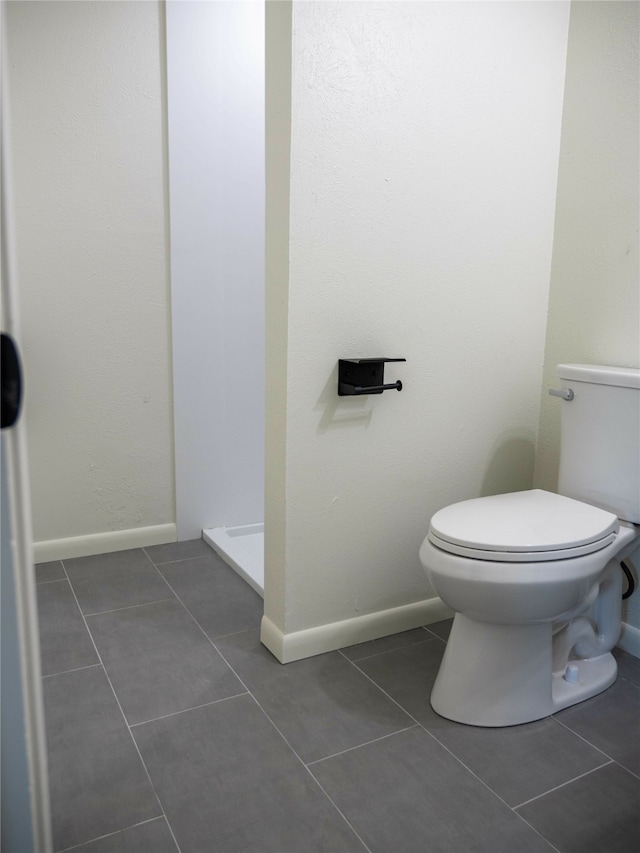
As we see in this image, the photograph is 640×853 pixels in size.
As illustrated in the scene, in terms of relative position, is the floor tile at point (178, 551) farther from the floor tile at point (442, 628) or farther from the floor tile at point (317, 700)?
the floor tile at point (442, 628)

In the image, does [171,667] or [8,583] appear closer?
[8,583]

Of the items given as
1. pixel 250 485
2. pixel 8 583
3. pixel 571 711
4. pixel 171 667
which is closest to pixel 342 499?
pixel 171 667

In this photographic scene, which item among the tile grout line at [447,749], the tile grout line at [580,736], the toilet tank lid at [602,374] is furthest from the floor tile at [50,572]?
the toilet tank lid at [602,374]

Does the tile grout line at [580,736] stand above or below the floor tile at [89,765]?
below

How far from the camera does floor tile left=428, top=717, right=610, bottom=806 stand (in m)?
1.42

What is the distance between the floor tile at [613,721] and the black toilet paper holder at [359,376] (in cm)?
93

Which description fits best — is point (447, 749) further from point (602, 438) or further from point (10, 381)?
point (10, 381)

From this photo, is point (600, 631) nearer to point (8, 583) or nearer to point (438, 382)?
point (438, 382)

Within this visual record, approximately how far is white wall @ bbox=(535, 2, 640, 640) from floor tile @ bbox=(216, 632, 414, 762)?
823mm

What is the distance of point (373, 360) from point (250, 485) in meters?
1.21

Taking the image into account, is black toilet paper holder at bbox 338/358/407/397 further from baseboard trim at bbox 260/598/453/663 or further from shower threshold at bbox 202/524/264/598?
shower threshold at bbox 202/524/264/598

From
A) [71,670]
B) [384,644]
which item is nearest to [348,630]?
[384,644]

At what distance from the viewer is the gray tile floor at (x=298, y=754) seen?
50.6 inches

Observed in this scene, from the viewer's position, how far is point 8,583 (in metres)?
0.69
